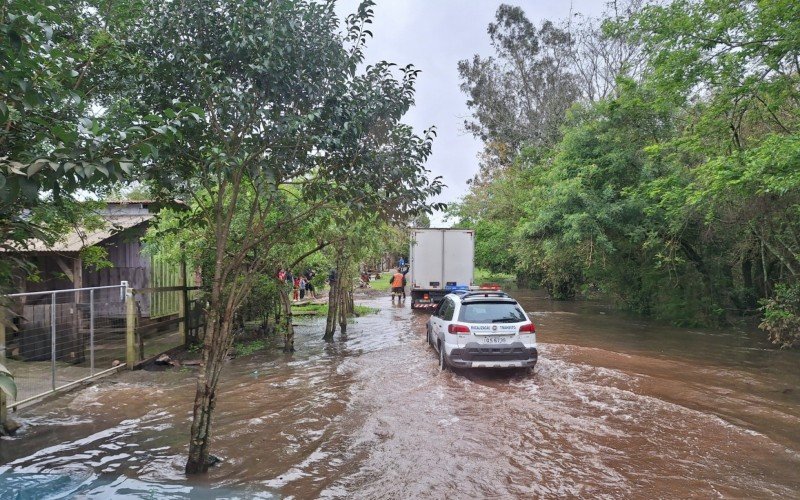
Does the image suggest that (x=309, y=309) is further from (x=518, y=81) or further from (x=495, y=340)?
(x=518, y=81)

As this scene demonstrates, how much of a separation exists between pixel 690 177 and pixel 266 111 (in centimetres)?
1358

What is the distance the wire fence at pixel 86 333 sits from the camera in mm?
8203

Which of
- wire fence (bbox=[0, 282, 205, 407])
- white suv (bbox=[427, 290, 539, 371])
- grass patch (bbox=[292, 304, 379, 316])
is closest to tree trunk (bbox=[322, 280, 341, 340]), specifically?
wire fence (bbox=[0, 282, 205, 407])

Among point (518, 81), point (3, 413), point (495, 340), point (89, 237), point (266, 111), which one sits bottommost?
point (3, 413)

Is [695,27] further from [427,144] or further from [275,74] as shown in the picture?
[275,74]

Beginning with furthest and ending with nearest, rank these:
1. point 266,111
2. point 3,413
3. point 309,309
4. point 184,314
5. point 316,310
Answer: point 309,309 → point 316,310 → point 184,314 → point 3,413 → point 266,111

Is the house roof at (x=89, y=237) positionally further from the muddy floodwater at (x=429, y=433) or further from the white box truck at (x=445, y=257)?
the white box truck at (x=445, y=257)

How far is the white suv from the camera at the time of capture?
9.95 metres

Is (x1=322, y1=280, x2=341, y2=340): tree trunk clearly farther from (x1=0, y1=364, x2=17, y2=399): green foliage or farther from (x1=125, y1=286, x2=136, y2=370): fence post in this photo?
(x1=0, y1=364, x2=17, y2=399): green foliage

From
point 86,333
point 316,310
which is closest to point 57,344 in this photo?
point 86,333

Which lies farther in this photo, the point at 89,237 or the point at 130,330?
the point at 89,237

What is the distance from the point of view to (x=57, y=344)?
9.52 metres

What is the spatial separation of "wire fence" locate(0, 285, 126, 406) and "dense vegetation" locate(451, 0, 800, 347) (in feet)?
41.6

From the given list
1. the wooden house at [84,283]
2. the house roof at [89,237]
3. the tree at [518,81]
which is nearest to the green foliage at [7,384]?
the wooden house at [84,283]
